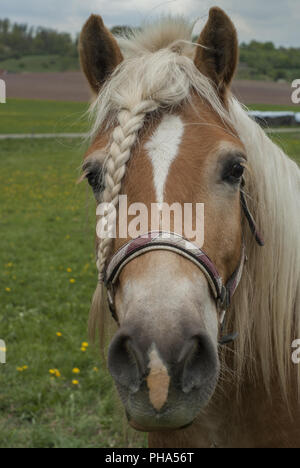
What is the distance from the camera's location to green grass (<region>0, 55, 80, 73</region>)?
49.9m

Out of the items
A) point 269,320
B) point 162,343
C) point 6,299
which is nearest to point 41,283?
point 6,299

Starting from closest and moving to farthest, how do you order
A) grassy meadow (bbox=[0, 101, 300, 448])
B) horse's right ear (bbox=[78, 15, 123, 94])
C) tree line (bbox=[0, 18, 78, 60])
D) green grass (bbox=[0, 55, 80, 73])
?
1. horse's right ear (bbox=[78, 15, 123, 94])
2. grassy meadow (bbox=[0, 101, 300, 448])
3. green grass (bbox=[0, 55, 80, 73])
4. tree line (bbox=[0, 18, 78, 60])

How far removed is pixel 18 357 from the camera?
4801mm

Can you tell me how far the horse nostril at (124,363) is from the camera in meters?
1.52

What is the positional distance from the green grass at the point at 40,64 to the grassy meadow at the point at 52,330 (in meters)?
41.2

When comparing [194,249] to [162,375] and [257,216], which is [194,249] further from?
[257,216]

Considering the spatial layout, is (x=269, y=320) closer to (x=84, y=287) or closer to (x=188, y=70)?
(x=188, y=70)

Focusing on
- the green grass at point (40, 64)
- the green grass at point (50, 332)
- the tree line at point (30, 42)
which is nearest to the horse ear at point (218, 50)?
the green grass at point (50, 332)

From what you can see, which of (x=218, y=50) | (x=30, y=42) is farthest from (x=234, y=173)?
(x=30, y=42)

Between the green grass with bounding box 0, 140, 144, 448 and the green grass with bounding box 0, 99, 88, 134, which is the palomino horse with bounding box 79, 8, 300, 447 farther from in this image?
the green grass with bounding box 0, 99, 88, 134

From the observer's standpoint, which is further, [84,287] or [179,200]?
[84,287]

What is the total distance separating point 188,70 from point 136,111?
0.38 m

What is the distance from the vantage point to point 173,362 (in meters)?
1.46

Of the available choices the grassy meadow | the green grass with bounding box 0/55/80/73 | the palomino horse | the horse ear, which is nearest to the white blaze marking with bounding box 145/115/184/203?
the palomino horse
